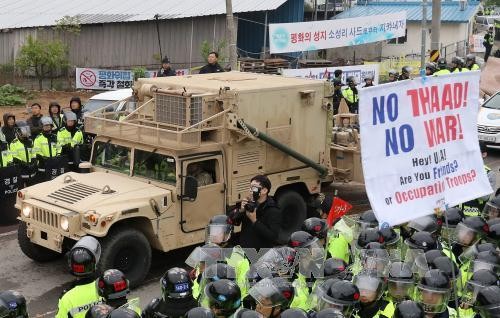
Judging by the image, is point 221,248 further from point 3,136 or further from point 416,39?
point 416,39

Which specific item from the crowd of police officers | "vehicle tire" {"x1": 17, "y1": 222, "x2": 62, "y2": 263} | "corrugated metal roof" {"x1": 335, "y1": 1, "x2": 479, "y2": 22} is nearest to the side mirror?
the crowd of police officers

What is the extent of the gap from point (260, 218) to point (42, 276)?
3.44m

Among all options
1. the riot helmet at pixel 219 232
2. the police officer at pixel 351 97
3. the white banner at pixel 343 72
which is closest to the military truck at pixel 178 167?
the riot helmet at pixel 219 232

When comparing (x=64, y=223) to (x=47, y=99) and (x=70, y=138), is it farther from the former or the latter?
(x=47, y=99)

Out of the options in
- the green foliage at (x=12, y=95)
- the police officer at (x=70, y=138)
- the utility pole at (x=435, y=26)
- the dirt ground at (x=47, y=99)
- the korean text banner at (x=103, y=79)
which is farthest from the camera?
the korean text banner at (x=103, y=79)

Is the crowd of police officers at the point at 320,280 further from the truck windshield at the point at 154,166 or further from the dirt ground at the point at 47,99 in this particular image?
the dirt ground at the point at 47,99

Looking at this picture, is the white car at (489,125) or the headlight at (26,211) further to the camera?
the white car at (489,125)

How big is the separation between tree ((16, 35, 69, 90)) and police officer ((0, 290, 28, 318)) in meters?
20.1

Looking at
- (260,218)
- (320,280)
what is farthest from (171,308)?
(260,218)

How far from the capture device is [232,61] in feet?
59.4

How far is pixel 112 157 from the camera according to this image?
10516 millimetres

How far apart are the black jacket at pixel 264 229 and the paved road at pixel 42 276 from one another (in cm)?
181

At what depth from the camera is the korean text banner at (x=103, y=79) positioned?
2395cm

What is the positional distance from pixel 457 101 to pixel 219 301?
239 cm
